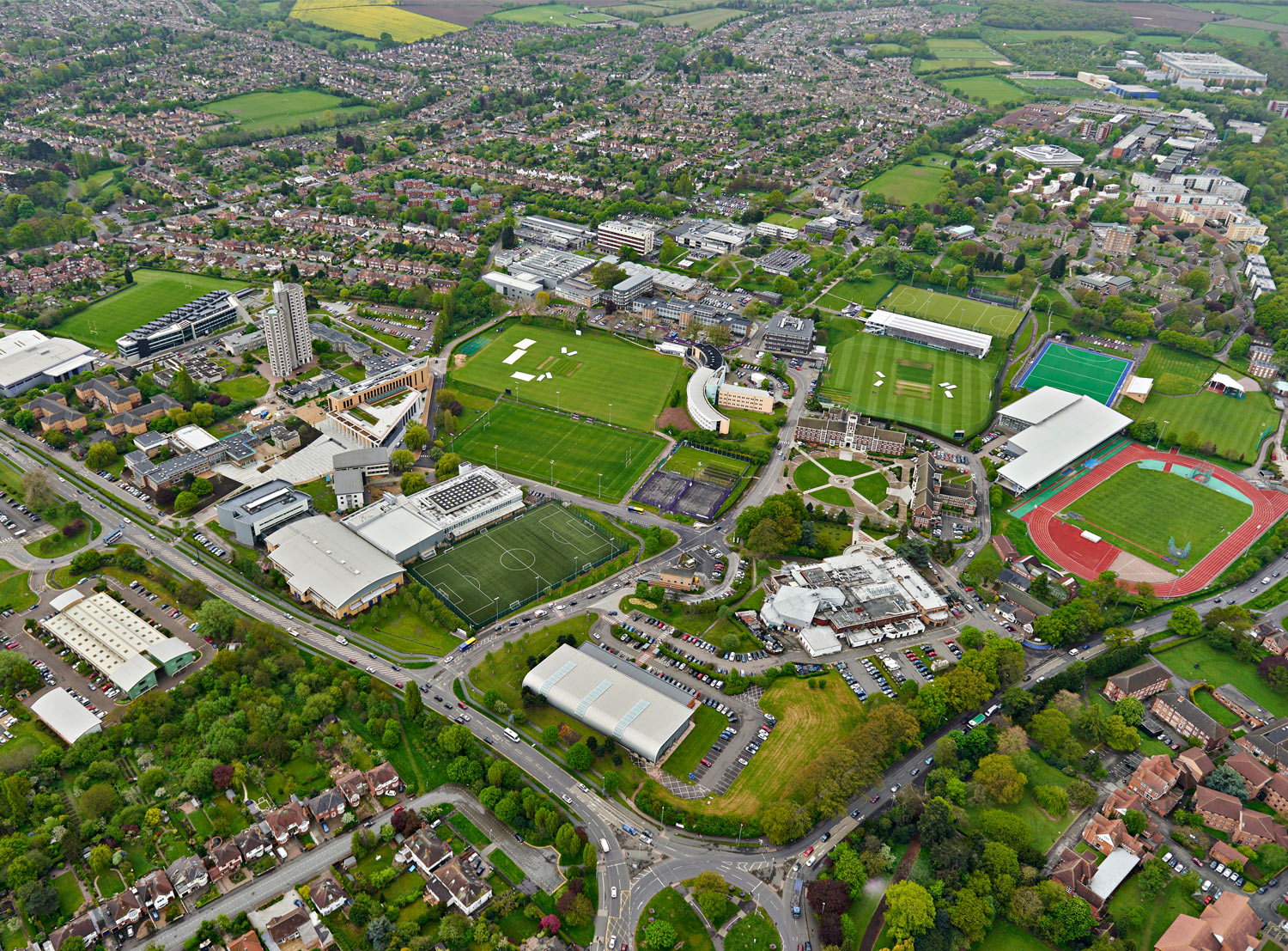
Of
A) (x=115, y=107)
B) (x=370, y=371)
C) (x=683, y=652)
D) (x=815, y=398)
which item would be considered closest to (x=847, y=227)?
(x=815, y=398)

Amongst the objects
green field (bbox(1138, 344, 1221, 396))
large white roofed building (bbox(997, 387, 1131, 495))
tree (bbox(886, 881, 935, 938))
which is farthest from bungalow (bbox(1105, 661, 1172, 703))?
green field (bbox(1138, 344, 1221, 396))

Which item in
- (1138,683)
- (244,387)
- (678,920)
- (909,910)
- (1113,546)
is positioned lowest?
(244,387)

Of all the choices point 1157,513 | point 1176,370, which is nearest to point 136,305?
point 1157,513

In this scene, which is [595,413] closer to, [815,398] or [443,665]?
[815,398]

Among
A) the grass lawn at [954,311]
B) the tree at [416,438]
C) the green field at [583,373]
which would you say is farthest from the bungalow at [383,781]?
the grass lawn at [954,311]

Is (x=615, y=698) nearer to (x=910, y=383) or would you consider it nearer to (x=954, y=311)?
Answer: (x=910, y=383)

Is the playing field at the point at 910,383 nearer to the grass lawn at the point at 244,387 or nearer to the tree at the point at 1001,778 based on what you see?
the tree at the point at 1001,778
